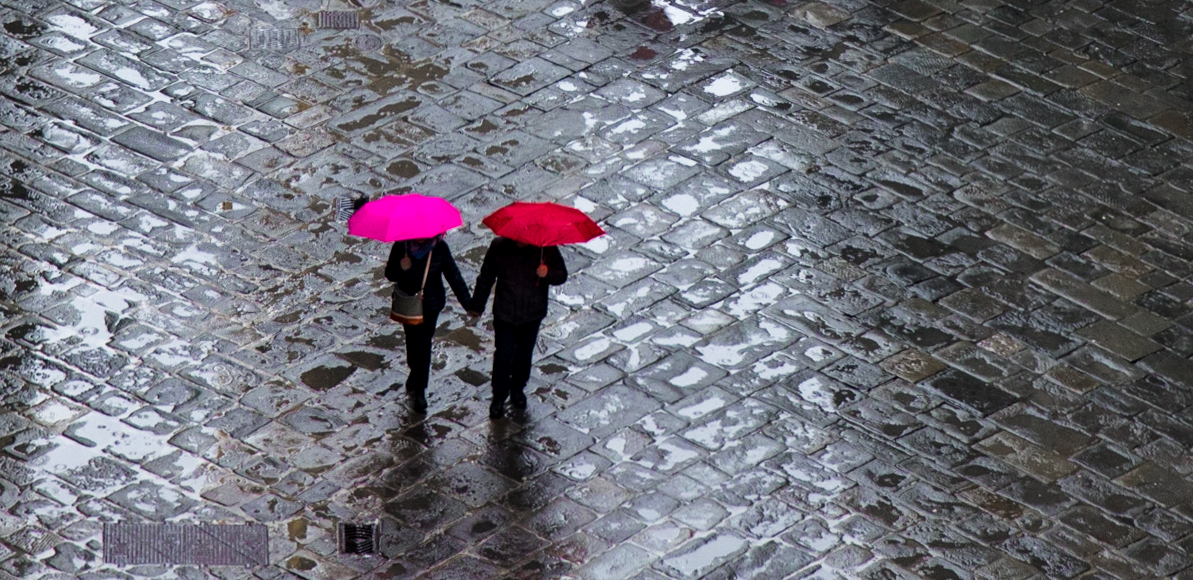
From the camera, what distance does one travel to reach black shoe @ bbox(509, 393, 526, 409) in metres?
10.7

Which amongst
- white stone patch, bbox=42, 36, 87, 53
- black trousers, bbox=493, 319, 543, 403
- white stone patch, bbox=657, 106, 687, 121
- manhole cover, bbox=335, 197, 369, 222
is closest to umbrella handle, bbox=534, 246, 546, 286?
black trousers, bbox=493, 319, 543, 403

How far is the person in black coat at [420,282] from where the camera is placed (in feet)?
33.3

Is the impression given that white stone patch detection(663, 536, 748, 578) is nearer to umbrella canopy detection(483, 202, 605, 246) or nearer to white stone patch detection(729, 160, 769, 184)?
umbrella canopy detection(483, 202, 605, 246)

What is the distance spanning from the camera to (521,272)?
33.5 feet

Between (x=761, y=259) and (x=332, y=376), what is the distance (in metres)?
3.16

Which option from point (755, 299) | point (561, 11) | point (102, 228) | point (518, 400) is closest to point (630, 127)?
point (561, 11)

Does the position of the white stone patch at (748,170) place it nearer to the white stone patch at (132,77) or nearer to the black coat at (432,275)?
the black coat at (432,275)

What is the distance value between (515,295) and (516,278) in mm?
107

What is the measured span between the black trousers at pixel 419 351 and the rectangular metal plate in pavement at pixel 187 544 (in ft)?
4.58

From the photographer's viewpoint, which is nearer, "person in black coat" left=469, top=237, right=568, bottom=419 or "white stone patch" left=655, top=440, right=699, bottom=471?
"person in black coat" left=469, top=237, right=568, bottom=419

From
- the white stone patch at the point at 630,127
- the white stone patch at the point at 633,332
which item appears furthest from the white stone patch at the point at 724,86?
the white stone patch at the point at 633,332

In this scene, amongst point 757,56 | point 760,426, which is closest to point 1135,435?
point 760,426

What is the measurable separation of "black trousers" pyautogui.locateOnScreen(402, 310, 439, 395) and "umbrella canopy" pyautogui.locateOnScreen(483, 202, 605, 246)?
0.72 m

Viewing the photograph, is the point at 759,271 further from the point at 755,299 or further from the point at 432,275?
the point at 432,275
